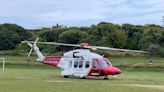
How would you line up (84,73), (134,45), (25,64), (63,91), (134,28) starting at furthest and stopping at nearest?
(134,28) < (134,45) < (25,64) < (84,73) < (63,91)

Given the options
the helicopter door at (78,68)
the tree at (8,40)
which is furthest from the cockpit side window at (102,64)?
the tree at (8,40)

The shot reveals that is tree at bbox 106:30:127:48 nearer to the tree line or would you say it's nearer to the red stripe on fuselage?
the tree line

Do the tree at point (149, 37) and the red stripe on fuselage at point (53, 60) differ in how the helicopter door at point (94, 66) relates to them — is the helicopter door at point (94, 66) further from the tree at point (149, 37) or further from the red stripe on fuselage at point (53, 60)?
the tree at point (149, 37)

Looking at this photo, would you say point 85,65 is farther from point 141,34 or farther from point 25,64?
point 141,34

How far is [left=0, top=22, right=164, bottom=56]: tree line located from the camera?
90125 mm

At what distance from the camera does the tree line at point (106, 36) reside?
90.1 meters

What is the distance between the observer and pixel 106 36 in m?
98.6

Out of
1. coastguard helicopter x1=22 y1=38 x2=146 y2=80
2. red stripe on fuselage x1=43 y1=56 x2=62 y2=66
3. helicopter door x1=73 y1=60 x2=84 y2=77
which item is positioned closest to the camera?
coastguard helicopter x1=22 y1=38 x2=146 y2=80

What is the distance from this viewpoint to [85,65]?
36.6 m

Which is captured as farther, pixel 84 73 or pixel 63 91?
pixel 84 73

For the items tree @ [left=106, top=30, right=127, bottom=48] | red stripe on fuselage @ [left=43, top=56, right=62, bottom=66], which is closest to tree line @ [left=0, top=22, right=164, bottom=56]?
tree @ [left=106, top=30, right=127, bottom=48]

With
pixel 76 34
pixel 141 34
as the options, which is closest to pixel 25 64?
pixel 76 34

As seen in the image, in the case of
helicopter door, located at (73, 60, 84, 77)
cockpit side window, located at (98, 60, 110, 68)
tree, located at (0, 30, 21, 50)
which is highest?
cockpit side window, located at (98, 60, 110, 68)

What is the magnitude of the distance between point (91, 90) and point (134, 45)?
7339 cm
